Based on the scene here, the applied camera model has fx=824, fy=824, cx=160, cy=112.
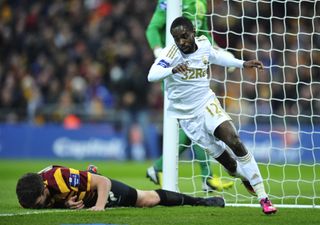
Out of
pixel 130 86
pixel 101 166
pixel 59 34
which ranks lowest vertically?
pixel 101 166

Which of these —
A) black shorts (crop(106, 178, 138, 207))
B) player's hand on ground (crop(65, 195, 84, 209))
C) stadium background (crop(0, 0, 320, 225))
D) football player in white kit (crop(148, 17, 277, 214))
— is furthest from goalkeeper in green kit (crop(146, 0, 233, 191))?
stadium background (crop(0, 0, 320, 225))

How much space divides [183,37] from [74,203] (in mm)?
1974

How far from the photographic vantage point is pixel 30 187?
771cm

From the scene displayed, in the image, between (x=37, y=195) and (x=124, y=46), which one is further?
(x=124, y=46)

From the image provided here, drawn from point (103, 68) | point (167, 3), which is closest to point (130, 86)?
point (103, 68)

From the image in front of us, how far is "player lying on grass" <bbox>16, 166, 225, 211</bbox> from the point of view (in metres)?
7.75

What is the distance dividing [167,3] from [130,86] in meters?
12.0

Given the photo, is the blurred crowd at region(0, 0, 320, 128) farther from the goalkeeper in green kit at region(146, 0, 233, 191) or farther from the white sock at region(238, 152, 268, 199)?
the white sock at region(238, 152, 268, 199)

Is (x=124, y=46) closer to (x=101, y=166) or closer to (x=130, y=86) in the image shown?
(x=130, y=86)

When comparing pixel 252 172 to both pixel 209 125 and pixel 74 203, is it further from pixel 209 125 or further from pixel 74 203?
pixel 74 203

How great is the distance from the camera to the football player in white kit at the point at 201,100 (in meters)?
8.22

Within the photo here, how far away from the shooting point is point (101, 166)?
1788cm

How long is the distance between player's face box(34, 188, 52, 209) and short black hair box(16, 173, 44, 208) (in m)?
0.05

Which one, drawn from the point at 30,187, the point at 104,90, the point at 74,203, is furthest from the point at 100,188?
the point at 104,90
